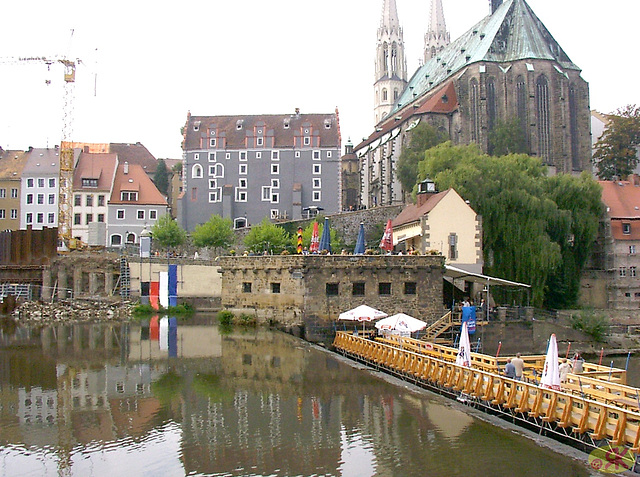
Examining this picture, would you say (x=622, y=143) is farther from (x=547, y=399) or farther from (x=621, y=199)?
(x=547, y=399)

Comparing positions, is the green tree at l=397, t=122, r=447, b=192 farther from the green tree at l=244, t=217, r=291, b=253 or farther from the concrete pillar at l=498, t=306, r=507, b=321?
the concrete pillar at l=498, t=306, r=507, b=321

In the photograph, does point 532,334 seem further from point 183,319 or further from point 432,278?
point 183,319

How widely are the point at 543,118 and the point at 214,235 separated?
137 ft

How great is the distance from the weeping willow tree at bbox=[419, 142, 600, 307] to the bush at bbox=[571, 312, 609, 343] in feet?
10.5

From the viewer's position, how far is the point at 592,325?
146 feet

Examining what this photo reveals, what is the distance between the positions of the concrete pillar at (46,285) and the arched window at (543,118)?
55.9 meters

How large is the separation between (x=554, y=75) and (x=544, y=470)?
7682 centimetres

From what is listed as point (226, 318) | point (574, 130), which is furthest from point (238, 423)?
point (574, 130)

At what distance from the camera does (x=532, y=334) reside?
1549 inches

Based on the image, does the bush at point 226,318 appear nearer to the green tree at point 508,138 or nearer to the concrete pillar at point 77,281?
the concrete pillar at point 77,281

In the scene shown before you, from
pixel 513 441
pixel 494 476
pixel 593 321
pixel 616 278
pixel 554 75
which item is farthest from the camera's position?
pixel 554 75

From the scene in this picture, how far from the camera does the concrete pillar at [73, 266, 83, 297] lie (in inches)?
2263

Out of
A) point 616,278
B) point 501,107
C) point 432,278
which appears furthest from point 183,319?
point 501,107

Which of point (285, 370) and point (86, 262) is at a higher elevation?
point (86, 262)
